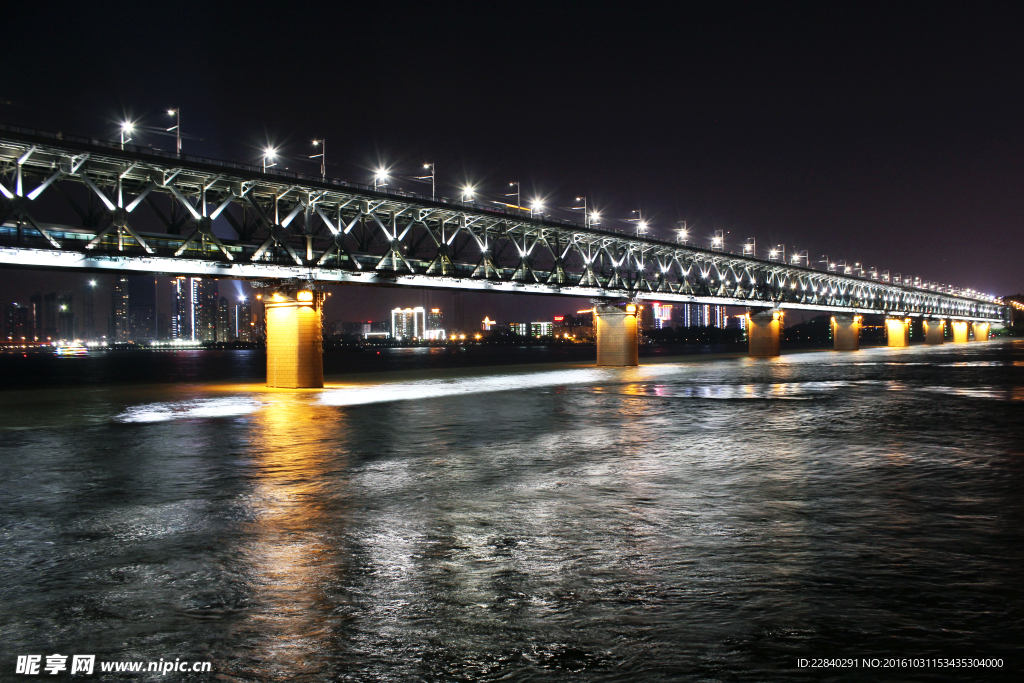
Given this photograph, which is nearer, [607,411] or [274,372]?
[607,411]

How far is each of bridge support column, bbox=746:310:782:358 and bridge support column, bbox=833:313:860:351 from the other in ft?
98.5

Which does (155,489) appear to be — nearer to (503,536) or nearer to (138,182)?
(503,536)

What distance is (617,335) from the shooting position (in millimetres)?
75000

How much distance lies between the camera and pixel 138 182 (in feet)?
138

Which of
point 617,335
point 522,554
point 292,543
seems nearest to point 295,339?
point 292,543

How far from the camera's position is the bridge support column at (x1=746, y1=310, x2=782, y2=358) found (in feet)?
330

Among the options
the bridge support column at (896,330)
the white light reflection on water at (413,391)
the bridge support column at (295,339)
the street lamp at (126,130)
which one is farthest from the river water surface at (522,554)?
the bridge support column at (896,330)

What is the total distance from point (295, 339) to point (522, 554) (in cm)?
3840

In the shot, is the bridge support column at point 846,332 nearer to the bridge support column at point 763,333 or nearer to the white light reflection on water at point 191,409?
the bridge support column at point 763,333

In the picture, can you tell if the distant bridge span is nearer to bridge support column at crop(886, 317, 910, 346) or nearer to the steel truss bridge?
the steel truss bridge

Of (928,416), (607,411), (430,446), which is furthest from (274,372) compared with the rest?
(928,416)

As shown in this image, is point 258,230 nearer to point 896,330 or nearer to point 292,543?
point 292,543

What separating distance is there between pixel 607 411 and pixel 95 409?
2273 cm

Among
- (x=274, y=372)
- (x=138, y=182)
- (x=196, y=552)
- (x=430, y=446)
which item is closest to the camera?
(x=196, y=552)
